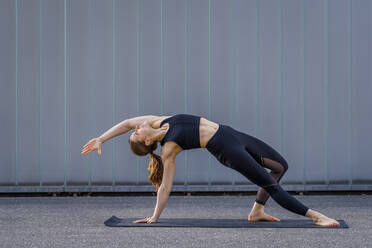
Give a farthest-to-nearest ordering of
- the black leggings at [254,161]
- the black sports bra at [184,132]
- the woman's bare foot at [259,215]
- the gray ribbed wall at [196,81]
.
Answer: the gray ribbed wall at [196,81], the woman's bare foot at [259,215], the black sports bra at [184,132], the black leggings at [254,161]

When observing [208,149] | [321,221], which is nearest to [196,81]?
[208,149]

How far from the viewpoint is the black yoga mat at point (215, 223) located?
18.1 ft

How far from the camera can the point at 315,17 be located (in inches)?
332

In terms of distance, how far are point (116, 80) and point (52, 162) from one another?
4.92ft

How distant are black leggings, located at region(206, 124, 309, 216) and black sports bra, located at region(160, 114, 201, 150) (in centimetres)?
15

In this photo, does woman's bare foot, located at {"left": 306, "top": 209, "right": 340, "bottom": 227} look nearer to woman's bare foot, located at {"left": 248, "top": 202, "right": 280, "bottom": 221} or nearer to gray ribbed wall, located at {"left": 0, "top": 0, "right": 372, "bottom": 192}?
woman's bare foot, located at {"left": 248, "top": 202, "right": 280, "bottom": 221}

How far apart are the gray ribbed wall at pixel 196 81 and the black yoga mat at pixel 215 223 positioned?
246cm

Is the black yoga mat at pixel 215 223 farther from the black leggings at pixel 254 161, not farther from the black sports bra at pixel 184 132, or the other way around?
the black sports bra at pixel 184 132

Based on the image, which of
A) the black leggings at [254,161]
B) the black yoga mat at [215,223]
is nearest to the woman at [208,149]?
the black leggings at [254,161]

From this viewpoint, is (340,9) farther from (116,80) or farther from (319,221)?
(319,221)

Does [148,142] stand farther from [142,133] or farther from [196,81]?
[196,81]

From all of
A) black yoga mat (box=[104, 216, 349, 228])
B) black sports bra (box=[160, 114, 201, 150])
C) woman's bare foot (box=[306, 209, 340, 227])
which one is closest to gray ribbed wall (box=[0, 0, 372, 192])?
black yoga mat (box=[104, 216, 349, 228])

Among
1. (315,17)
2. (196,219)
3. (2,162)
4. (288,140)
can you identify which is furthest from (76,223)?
(315,17)

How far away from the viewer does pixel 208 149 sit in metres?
5.57
